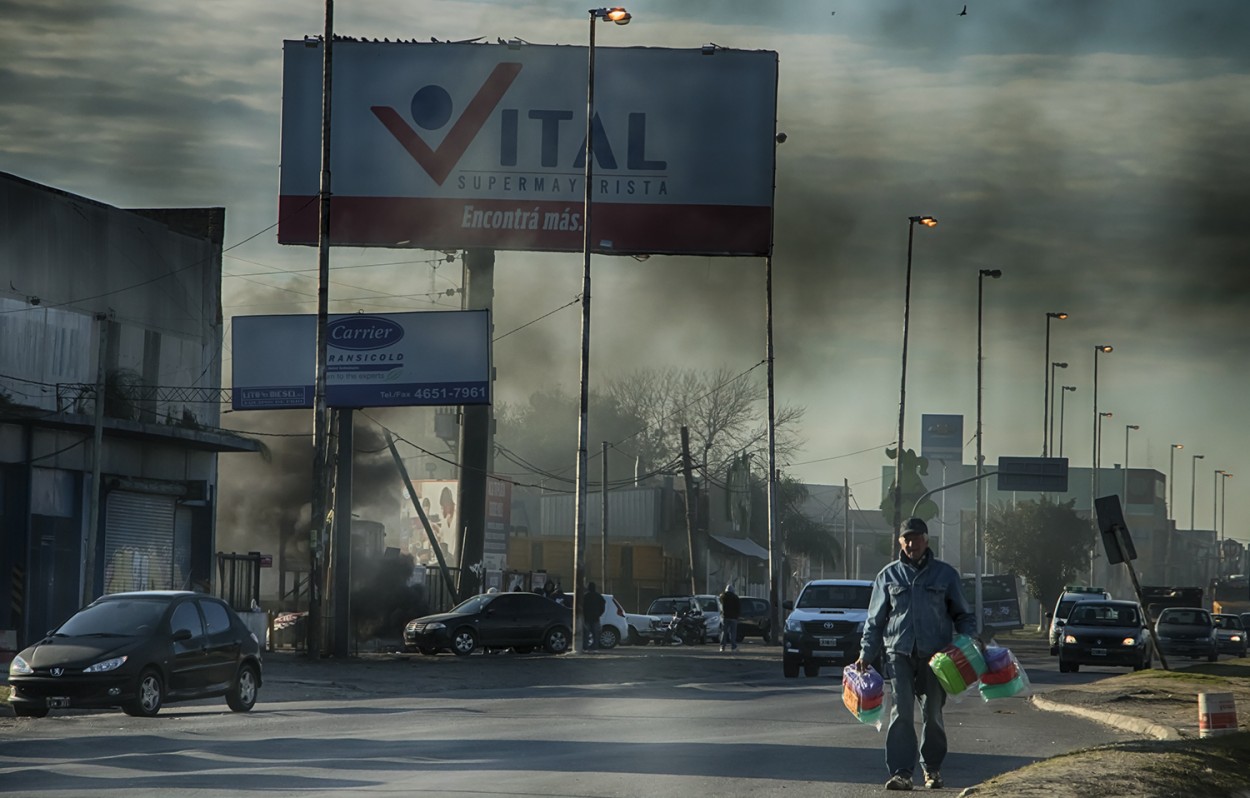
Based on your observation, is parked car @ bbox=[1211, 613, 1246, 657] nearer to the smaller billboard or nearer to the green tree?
the green tree

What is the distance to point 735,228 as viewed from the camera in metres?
44.2

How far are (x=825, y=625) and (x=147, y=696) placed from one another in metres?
14.5

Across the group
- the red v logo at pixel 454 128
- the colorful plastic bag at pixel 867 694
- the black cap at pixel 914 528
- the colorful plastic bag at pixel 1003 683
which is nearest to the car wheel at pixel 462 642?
the red v logo at pixel 454 128

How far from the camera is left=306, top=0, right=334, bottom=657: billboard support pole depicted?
33.6 m

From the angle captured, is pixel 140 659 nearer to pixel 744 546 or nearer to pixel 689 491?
pixel 689 491

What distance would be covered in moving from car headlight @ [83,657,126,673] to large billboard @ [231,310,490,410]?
20384 millimetres

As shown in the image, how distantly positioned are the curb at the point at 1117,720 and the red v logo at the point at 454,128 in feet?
81.2

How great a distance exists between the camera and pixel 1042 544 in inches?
3819

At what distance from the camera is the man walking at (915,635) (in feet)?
39.1

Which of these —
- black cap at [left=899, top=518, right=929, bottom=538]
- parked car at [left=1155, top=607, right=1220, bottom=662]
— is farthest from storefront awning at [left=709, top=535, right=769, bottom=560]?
black cap at [left=899, top=518, right=929, bottom=538]

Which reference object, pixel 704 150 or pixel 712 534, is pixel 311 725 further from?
pixel 712 534

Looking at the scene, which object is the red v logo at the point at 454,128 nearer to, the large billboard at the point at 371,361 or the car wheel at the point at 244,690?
the large billboard at the point at 371,361

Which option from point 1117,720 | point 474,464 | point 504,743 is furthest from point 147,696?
point 474,464

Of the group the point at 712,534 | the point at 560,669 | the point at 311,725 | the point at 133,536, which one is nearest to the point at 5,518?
the point at 133,536
